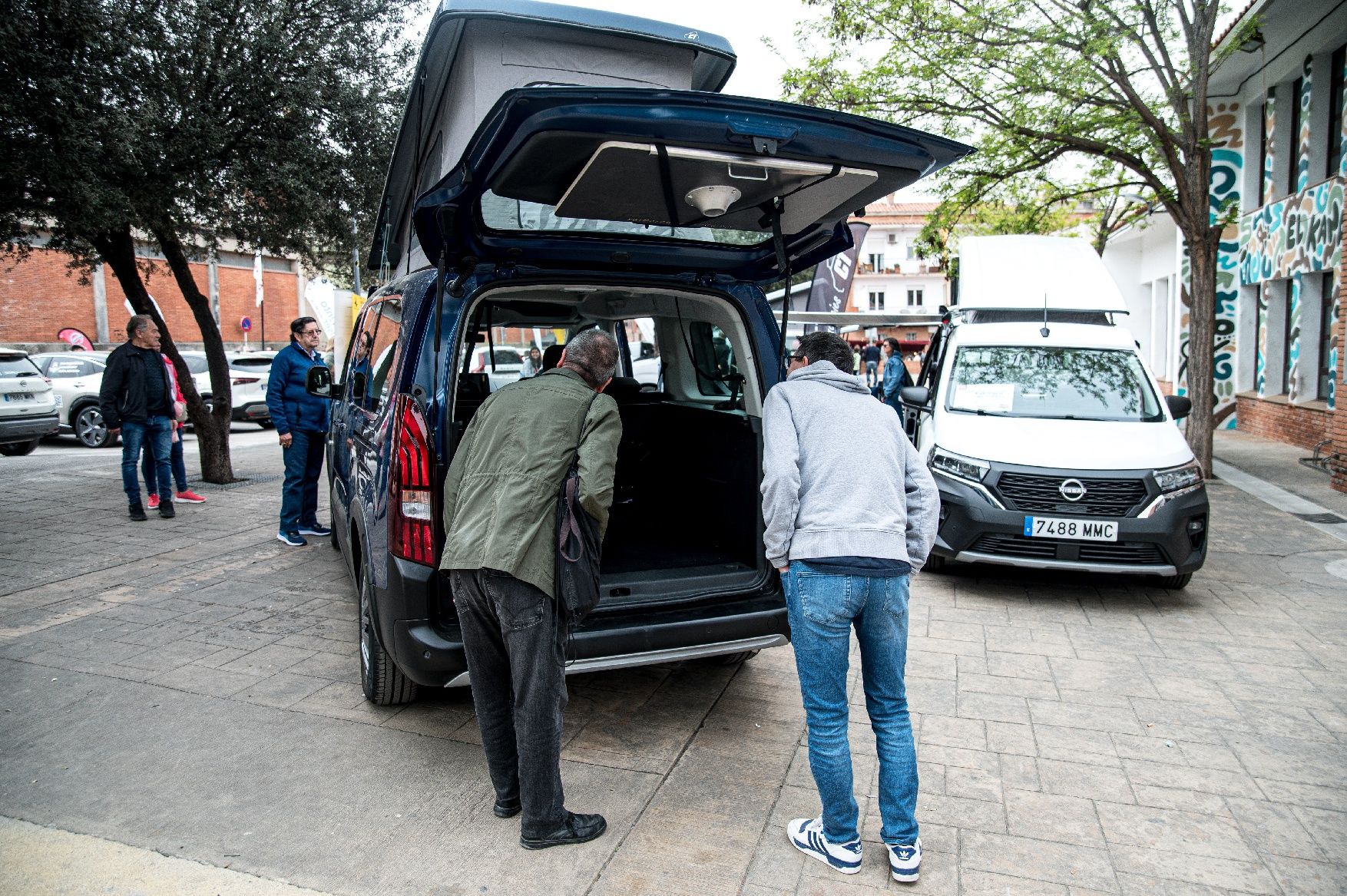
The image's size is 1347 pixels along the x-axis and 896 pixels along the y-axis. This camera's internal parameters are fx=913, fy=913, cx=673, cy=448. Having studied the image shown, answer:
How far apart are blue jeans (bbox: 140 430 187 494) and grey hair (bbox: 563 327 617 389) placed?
22.1ft

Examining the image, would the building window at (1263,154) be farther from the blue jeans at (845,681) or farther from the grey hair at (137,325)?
the grey hair at (137,325)

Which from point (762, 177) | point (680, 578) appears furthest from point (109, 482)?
point (762, 177)

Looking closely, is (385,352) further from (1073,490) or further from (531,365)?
(531,365)

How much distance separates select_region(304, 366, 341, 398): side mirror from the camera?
6.17 m

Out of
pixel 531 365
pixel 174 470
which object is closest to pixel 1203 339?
pixel 531 365

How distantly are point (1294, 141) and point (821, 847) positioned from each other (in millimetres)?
16367

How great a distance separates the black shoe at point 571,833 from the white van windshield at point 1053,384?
4794mm

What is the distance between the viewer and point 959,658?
4.93 meters

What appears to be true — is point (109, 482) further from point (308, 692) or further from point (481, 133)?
point (481, 133)

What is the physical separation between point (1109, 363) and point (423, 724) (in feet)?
19.0

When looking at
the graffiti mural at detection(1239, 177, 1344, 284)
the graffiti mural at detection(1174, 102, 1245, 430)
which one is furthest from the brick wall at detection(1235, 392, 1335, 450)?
the graffiti mural at detection(1239, 177, 1344, 284)

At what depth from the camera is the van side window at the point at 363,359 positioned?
15.3 ft

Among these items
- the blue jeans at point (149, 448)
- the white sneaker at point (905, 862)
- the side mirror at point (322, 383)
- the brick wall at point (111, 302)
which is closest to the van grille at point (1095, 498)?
the white sneaker at point (905, 862)

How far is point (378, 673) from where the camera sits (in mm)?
3980
